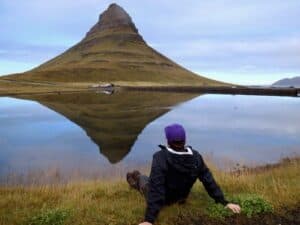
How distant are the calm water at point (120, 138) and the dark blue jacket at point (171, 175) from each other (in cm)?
1008

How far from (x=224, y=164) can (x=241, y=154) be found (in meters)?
3.96

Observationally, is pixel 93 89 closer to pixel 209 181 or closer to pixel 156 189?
pixel 209 181

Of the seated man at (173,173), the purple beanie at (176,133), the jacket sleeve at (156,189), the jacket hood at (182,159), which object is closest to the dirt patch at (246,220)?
the seated man at (173,173)

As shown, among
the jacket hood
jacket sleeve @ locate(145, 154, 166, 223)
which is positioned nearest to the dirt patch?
jacket sleeve @ locate(145, 154, 166, 223)

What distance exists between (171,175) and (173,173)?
0.07 metres

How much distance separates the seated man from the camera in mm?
8594

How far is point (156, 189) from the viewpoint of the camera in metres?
8.65

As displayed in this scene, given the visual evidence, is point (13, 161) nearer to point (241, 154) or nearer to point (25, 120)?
point (241, 154)

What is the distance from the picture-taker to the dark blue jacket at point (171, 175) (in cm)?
859

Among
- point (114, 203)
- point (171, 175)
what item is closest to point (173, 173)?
point (171, 175)

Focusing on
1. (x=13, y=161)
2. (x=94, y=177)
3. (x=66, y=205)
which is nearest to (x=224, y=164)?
(x=94, y=177)

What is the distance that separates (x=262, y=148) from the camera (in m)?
27.0

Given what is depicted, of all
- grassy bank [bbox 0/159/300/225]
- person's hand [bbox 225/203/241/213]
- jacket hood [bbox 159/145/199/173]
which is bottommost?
grassy bank [bbox 0/159/300/225]

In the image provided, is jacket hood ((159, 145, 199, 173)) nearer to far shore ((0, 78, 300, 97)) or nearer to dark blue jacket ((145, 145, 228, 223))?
dark blue jacket ((145, 145, 228, 223))
